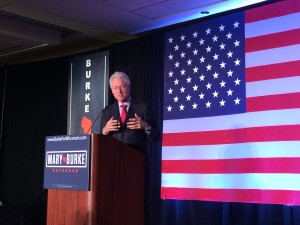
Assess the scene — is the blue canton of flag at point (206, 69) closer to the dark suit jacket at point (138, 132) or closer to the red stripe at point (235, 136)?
the red stripe at point (235, 136)

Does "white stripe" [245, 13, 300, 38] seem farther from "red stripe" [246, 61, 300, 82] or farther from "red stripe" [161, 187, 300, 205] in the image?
"red stripe" [161, 187, 300, 205]

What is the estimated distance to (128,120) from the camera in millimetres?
2703

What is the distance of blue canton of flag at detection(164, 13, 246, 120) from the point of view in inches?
157

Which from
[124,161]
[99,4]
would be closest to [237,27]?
[99,4]

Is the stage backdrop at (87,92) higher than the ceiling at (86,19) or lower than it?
lower

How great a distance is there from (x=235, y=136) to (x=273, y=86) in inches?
22.7

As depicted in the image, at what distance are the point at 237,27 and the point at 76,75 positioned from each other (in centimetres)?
253

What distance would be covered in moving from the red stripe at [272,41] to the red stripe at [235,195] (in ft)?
4.17

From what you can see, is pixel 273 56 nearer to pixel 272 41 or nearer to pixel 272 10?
pixel 272 41

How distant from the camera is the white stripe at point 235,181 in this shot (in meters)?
3.42

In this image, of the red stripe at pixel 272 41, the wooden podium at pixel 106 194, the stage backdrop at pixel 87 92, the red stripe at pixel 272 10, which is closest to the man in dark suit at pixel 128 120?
the wooden podium at pixel 106 194

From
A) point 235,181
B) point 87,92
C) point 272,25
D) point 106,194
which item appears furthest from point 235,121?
point 87,92

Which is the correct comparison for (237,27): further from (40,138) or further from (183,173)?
(40,138)

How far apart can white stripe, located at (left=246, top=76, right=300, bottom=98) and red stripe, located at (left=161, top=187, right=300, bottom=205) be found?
85 centimetres
